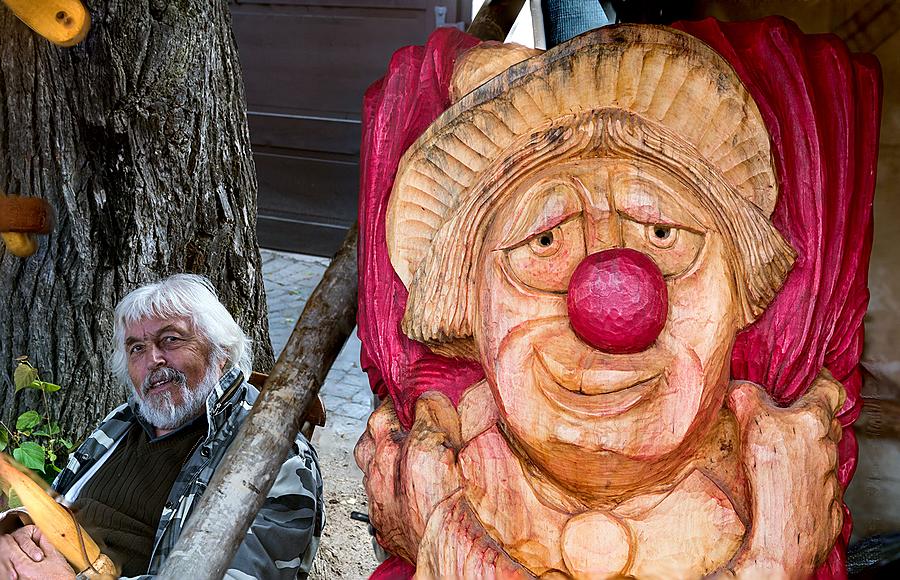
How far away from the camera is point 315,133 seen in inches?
212

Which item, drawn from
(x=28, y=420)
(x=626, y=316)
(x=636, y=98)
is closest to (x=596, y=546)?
(x=626, y=316)

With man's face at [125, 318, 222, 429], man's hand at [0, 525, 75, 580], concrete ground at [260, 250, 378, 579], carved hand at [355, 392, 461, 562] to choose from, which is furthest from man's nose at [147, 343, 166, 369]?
concrete ground at [260, 250, 378, 579]

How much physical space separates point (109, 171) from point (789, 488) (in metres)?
2.14

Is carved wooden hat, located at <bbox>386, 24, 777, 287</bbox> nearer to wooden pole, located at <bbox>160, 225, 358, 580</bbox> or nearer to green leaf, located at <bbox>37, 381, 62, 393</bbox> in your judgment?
wooden pole, located at <bbox>160, 225, 358, 580</bbox>

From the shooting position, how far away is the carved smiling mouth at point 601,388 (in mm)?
1198

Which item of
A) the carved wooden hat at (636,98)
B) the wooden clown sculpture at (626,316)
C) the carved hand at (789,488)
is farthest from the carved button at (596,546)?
the carved wooden hat at (636,98)

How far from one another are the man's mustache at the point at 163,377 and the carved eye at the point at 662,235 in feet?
4.40

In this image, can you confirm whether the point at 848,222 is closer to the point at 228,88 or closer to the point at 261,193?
the point at 228,88

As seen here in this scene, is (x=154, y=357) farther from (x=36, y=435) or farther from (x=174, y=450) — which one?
(x=36, y=435)

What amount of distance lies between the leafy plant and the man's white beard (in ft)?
2.29

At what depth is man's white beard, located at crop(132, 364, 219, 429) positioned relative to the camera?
7.34 ft

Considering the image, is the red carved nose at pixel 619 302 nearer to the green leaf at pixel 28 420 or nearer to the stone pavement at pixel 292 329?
the green leaf at pixel 28 420

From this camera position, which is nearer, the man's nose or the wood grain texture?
the wood grain texture

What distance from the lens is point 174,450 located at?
225 centimetres
